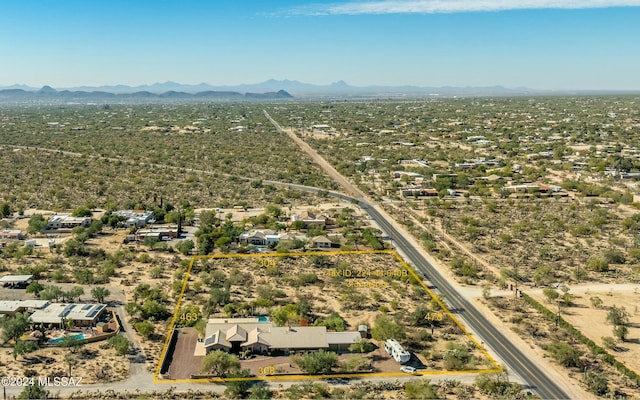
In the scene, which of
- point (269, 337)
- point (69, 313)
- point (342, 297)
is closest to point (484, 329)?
point (342, 297)

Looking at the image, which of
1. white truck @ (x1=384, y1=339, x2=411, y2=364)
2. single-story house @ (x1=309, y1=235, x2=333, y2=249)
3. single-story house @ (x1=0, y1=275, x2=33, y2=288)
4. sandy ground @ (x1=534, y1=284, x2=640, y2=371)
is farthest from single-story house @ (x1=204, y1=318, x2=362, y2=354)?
single-story house @ (x1=0, y1=275, x2=33, y2=288)

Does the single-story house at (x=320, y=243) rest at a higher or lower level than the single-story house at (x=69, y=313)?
higher

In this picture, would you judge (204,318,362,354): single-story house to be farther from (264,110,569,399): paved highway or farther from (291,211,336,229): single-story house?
(291,211,336,229): single-story house

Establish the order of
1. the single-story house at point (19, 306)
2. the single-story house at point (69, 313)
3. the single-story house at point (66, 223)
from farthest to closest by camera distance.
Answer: the single-story house at point (66, 223), the single-story house at point (19, 306), the single-story house at point (69, 313)

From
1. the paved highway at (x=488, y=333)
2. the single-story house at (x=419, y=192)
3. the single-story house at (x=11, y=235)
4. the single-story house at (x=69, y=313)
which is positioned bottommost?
the paved highway at (x=488, y=333)

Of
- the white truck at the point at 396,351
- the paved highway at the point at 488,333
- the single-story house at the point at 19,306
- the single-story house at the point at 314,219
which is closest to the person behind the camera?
the paved highway at the point at 488,333

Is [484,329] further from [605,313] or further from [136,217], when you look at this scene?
[136,217]

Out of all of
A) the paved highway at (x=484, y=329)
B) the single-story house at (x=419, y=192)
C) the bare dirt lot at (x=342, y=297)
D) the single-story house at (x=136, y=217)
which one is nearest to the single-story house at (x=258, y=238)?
the bare dirt lot at (x=342, y=297)

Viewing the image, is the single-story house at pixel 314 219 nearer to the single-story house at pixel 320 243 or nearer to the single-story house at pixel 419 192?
the single-story house at pixel 320 243

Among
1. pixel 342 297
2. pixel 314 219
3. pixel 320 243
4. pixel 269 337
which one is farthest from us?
pixel 314 219

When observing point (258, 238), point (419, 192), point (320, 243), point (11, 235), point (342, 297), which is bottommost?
point (342, 297)

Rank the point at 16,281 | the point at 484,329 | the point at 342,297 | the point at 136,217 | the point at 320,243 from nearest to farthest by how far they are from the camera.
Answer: the point at 484,329 < the point at 342,297 < the point at 16,281 < the point at 320,243 < the point at 136,217

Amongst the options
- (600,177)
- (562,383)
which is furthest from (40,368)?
(600,177)
